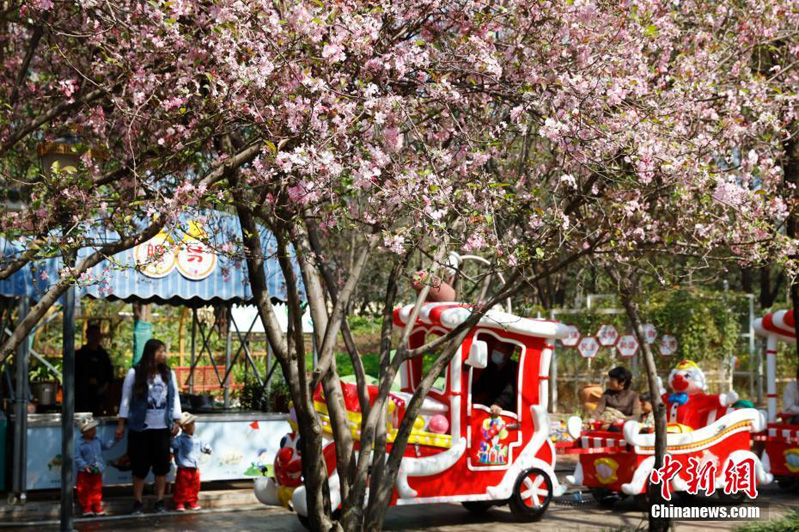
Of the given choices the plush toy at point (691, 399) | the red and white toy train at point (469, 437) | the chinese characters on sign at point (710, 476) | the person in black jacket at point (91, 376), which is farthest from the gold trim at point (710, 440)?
the person in black jacket at point (91, 376)

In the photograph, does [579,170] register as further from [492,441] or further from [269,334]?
[492,441]

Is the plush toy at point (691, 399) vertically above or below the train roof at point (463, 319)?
below

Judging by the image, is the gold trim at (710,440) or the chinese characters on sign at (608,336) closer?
the gold trim at (710,440)

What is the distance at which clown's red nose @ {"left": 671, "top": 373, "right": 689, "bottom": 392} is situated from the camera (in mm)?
11586

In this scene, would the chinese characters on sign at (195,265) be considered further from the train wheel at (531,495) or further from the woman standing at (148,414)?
the train wheel at (531,495)

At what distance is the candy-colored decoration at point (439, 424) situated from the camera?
9656 millimetres

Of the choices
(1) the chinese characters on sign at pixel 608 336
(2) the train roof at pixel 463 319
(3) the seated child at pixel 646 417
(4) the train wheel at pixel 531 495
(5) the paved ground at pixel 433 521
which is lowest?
(5) the paved ground at pixel 433 521

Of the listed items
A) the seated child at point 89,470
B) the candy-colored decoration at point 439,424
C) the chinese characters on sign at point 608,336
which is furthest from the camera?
the chinese characters on sign at point 608,336

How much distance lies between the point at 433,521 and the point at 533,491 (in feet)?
3.51

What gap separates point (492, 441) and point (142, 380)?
11.7 feet

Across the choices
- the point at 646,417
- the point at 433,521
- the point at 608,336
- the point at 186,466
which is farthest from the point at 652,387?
the point at 608,336

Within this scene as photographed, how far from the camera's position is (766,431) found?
1252 centimetres

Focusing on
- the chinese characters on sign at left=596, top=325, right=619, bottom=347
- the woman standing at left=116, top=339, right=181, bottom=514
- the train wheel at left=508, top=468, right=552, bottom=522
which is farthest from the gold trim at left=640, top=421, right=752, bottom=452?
the chinese characters on sign at left=596, top=325, right=619, bottom=347

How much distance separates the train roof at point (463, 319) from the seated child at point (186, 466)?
2540mm
